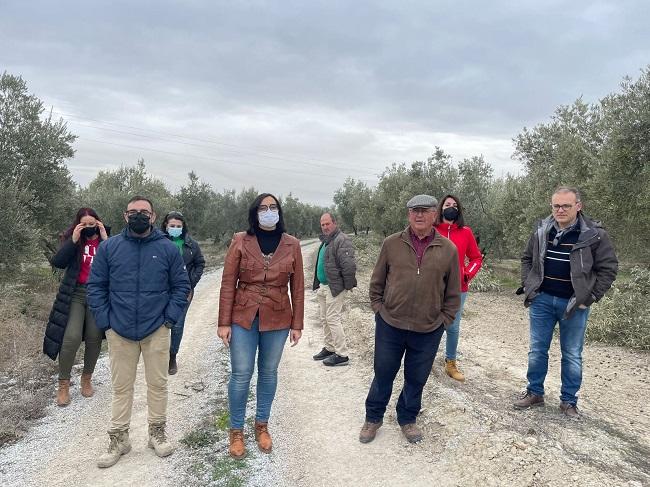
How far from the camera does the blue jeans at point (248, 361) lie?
384 cm

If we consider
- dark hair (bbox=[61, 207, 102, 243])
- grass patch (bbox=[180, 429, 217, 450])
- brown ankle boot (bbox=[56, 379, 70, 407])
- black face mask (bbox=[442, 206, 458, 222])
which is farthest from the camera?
black face mask (bbox=[442, 206, 458, 222])

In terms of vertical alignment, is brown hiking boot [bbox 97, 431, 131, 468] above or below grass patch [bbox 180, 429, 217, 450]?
above

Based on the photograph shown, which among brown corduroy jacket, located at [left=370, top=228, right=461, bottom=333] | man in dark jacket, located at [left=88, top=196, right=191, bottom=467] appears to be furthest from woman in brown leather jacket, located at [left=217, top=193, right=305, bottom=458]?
brown corduroy jacket, located at [left=370, top=228, right=461, bottom=333]

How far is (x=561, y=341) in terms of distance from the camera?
467 cm

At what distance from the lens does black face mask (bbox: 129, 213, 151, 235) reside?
384 centimetres

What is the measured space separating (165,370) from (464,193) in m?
19.3

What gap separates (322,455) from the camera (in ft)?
13.1

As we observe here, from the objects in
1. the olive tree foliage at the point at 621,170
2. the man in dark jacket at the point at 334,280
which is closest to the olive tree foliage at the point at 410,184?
the olive tree foliage at the point at 621,170

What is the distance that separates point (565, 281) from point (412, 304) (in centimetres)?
175

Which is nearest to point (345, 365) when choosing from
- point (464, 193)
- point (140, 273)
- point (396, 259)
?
point (396, 259)

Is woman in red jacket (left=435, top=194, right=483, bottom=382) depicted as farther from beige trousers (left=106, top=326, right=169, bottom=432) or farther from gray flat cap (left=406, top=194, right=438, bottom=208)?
beige trousers (left=106, top=326, right=169, bottom=432)

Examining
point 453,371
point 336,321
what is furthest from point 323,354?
point 453,371

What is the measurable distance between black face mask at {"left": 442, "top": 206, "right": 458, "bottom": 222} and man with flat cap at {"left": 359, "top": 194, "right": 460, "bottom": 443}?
4.92 ft

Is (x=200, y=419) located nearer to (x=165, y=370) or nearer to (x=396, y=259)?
(x=165, y=370)
